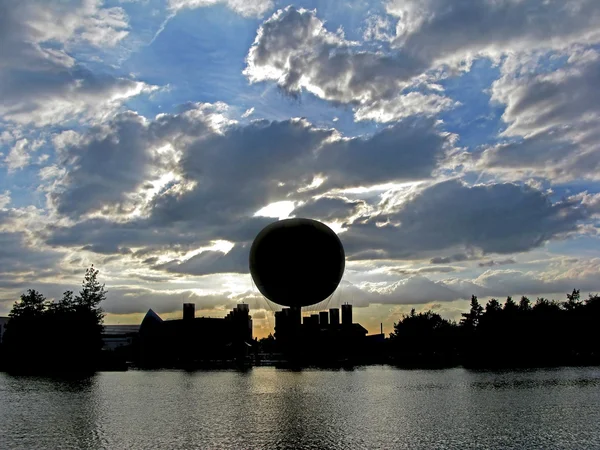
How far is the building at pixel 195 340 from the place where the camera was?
13912cm

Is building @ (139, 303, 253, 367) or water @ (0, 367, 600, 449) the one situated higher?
building @ (139, 303, 253, 367)

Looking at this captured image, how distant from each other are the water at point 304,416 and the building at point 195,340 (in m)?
77.9

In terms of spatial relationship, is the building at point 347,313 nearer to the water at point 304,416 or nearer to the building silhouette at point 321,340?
the building silhouette at point 321,340

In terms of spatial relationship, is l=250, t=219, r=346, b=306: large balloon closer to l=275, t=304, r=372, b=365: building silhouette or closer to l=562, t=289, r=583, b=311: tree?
l=275, t=304, r=372, b=365: building silhouette

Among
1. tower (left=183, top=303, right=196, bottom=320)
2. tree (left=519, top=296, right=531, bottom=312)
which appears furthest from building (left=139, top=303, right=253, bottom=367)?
tree (left=519, top=296, right=531, bottom=312)

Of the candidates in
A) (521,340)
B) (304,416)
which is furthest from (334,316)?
(304,416)

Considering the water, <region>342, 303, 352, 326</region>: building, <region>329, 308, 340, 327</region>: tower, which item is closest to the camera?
the water

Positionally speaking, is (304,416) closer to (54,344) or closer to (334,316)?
(54,344)

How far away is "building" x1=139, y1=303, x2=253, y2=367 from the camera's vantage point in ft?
456

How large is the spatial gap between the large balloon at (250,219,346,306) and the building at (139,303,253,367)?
56.3 metres

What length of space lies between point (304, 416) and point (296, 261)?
120 ft

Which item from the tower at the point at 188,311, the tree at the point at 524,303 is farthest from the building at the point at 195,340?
the tree at the point at 524,303

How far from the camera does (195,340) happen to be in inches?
5763

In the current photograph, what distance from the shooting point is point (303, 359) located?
404ft
